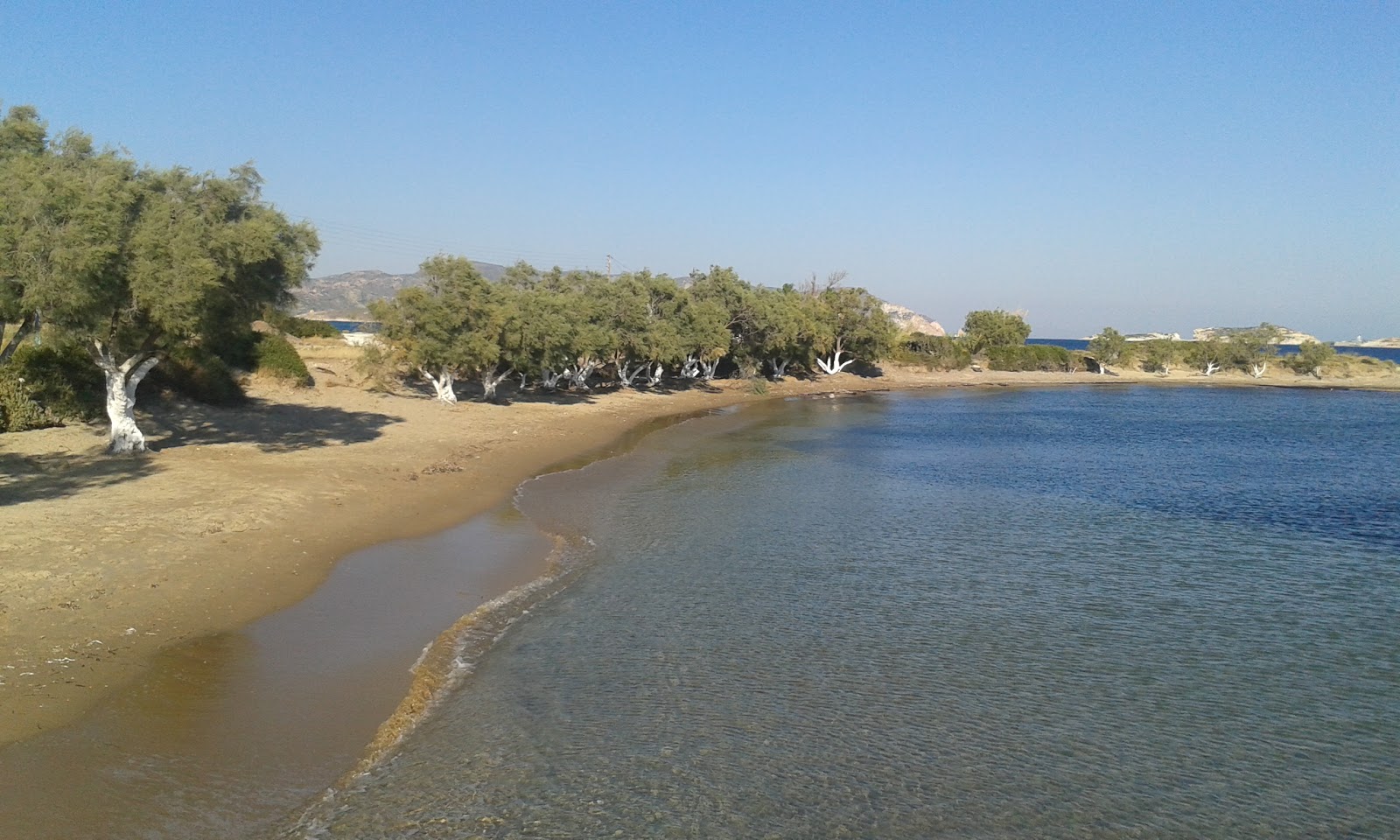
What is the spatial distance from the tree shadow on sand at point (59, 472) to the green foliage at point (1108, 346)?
99.8 metres

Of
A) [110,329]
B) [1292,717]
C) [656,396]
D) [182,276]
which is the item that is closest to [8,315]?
[110,329]

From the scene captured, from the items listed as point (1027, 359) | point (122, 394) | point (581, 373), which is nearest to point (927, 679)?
point (122, 394)

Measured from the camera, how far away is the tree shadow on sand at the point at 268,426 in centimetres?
2459

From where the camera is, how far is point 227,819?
748cm

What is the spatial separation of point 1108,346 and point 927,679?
101218 mm

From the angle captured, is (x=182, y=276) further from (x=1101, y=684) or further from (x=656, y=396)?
(x=656, y=396)

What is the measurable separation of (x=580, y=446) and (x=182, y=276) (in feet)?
52.5

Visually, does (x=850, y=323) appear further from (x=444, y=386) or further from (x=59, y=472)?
(x=59, y=472)

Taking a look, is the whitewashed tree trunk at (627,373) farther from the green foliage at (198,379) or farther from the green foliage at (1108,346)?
the green foliage at (1108,346)

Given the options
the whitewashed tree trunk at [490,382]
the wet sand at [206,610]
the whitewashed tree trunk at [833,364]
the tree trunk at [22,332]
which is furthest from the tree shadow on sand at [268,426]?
the whitewashed tree trunk at [833,364]

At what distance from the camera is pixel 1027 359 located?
9950 centimetres

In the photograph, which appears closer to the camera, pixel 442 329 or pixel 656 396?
pixel 442 329

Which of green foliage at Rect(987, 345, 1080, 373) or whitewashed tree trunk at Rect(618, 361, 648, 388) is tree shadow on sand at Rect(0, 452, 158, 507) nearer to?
whitewashed tree trunk at Rect(618, 361, 648, 388)

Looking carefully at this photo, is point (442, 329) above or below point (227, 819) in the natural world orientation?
above
